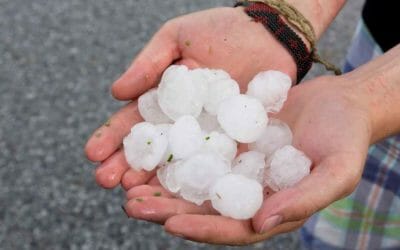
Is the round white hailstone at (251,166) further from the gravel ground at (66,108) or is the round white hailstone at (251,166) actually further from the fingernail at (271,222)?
the gravel ground at (66,108)

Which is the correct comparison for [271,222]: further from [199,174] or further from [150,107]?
[150,107]

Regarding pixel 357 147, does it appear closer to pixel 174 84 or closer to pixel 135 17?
pixel 174 84

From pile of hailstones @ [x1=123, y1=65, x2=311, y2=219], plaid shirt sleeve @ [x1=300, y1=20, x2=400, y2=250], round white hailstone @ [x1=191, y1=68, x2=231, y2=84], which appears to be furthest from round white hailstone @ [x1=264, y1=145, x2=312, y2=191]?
plaid shirt sleeve @ [x1=300, y1=20, x2=400, y2=250]

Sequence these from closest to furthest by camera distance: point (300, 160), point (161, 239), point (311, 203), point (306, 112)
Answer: point (311, 203)
point (300, 160)
point (306, 112)
point (161, 239)

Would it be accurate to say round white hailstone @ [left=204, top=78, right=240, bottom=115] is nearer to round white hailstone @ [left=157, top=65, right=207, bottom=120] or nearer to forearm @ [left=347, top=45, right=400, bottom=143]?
round white hailstone @ [left=157, top=65, right=207, bottom=120]

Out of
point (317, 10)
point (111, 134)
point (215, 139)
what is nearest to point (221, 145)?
point (215, 139)

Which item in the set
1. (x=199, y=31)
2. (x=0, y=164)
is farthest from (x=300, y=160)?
(x=0, y=164)
